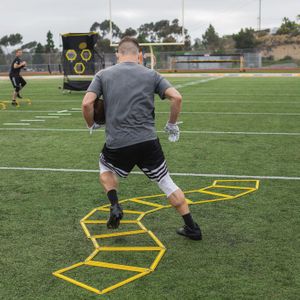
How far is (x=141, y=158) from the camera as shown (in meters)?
4.38

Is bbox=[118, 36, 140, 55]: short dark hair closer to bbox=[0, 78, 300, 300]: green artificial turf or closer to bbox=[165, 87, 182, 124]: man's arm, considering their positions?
bbox=[165, 87, 182, 124]: man's arm

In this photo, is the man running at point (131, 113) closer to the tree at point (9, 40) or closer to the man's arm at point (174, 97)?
the man's arm at point (174, 97)

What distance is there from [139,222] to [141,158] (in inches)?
35.8

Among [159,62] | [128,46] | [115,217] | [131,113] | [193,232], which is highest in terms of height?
[128,46]

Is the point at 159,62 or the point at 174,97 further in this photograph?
the point at 159,62

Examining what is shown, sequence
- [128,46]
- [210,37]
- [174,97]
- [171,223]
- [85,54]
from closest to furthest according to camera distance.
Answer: [174,97] < [128,46] < [171,223] < [85,54] < [210,37]

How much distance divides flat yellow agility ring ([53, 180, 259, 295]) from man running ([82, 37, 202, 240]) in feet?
0.92

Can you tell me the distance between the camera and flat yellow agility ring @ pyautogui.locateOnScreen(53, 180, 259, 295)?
388 cm

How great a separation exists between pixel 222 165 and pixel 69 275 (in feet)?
13.3

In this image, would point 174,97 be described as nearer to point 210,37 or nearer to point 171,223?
point 171,223

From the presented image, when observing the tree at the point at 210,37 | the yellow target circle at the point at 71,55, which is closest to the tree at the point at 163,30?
the tree at the point at 210,37

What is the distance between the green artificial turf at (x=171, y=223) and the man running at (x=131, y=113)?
1.62 feet

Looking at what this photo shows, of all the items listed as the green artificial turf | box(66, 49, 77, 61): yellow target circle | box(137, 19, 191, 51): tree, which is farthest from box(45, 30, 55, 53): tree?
the green artificial turf

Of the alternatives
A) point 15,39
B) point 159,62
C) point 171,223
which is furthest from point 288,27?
point 171,223
